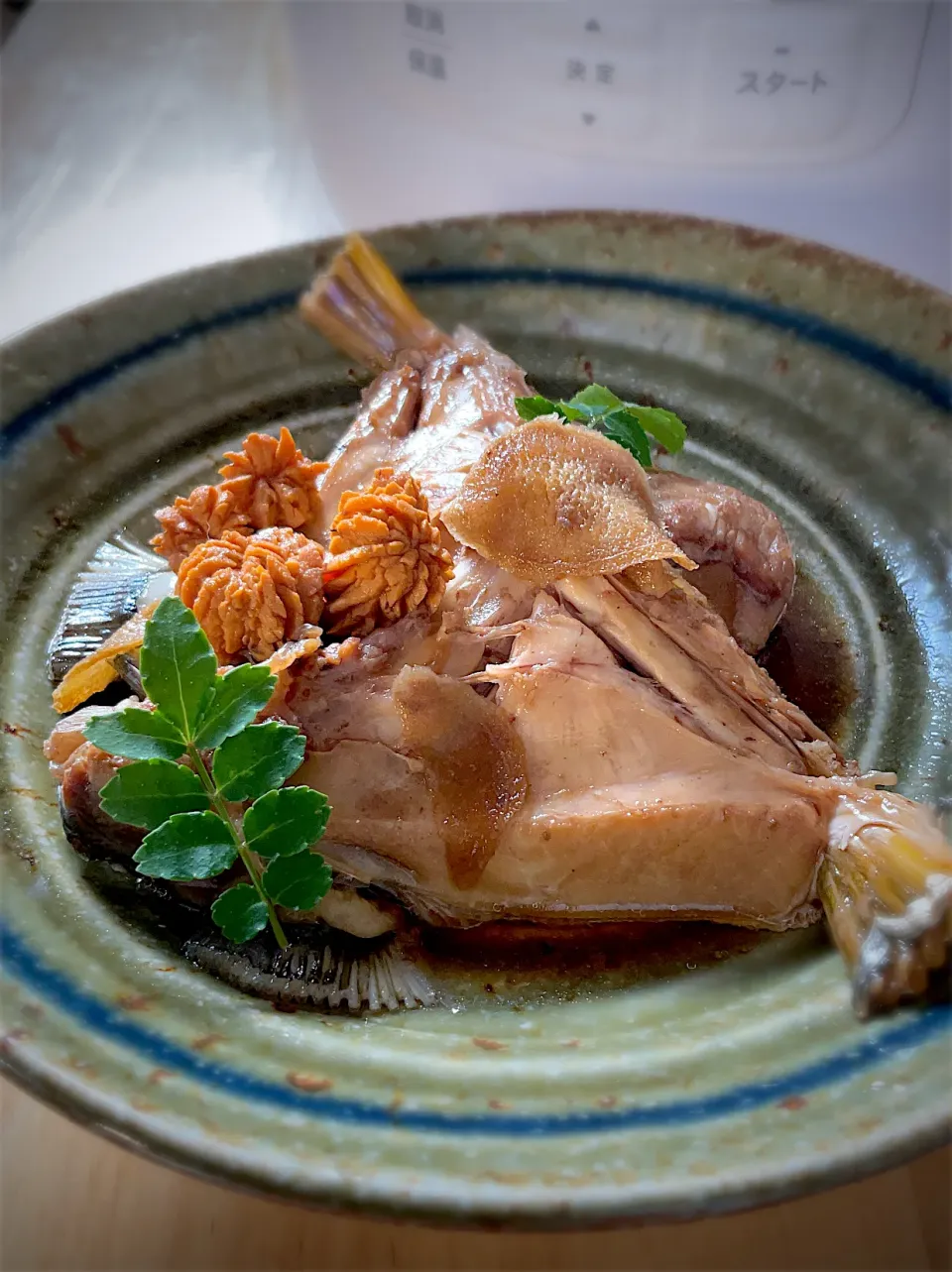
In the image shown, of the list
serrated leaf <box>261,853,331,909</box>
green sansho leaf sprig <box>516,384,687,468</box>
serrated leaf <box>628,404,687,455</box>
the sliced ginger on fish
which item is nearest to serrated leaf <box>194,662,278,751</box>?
serrated leaf <box>261,853,331,909</box>

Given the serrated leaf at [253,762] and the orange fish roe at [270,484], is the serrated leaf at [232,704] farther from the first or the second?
the orange fish roe at [270,484]

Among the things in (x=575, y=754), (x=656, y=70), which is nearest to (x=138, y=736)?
(x=575, y=754)

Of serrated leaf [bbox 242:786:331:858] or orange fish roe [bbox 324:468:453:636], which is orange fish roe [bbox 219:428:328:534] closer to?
orange fish roe [bbox 324:468:453:636]

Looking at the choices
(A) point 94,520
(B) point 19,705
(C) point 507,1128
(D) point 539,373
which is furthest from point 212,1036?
(D) point 539,373

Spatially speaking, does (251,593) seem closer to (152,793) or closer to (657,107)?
(152,793)

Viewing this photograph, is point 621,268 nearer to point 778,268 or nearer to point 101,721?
point 778,268

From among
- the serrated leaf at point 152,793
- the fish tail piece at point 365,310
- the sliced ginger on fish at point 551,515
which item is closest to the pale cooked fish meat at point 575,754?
the sliced ginger on fish at point 551,515
